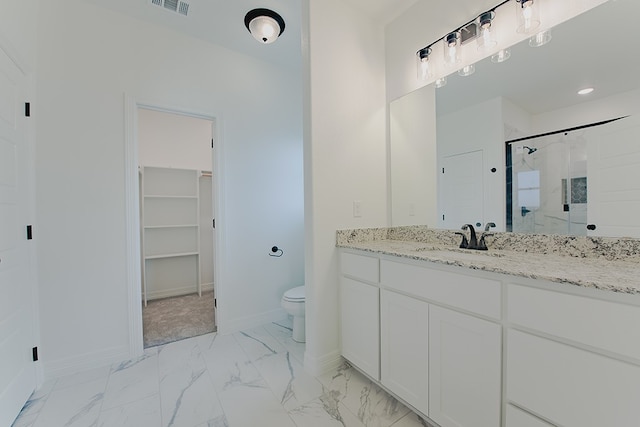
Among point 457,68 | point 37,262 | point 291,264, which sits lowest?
point 291,264

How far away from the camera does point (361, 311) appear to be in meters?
1.71

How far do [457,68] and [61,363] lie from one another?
11.3ft

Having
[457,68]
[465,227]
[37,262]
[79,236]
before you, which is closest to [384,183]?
[465,227]

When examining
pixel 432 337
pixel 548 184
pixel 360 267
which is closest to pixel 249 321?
pixel 360 267

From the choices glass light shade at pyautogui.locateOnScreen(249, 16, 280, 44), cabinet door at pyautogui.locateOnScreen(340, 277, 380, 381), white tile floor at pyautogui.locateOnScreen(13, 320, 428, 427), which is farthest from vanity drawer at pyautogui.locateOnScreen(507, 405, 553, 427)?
glass light shade at pyautogui.locateOnScreen(249, 16, 280, 44)

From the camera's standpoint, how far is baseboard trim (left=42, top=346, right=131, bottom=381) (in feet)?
5.96

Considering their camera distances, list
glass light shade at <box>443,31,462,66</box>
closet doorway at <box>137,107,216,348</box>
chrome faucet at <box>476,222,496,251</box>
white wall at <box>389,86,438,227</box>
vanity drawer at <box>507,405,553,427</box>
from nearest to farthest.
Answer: vanity drawer at <box>507,405,553,427</box> → chrome faucet at <box>476,222,496,251</box> → glass light shade at <box>443,31,462,66</box> → white wall at <box>389,86,438,227</box> → closet doorway at <box>137,107,216,348</box>

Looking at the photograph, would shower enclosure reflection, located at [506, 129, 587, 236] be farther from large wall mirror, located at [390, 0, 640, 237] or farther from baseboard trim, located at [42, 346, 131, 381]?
baseboard trim, located at [42, 346, 131, 381]

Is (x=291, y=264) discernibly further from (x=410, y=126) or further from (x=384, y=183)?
(x=410, y=126)

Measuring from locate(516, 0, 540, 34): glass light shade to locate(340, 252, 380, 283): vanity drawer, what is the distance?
1513 millimetres

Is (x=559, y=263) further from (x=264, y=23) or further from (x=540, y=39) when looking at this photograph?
(x=264, y=23)

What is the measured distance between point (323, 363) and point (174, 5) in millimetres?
2937

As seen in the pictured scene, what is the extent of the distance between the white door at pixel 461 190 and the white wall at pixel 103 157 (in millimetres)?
1791

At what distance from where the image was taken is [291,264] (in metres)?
2.90
